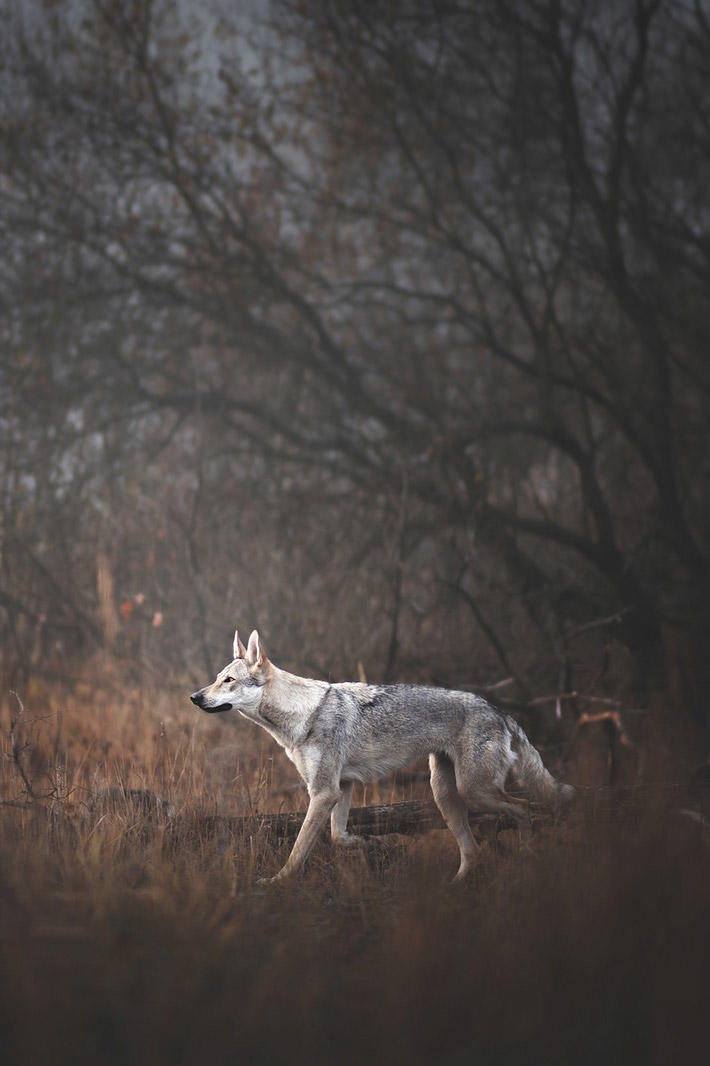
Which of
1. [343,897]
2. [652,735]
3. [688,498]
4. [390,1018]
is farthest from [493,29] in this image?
[390,1018]

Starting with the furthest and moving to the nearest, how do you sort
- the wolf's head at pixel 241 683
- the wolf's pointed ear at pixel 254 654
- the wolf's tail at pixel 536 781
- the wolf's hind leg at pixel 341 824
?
the wolf's tail at pixel 536 781 < the wolf's hind leg at pixel 341 824 < the wolf's pointed ear at pixel 254 654 < the wolf's head at pixel 241 683

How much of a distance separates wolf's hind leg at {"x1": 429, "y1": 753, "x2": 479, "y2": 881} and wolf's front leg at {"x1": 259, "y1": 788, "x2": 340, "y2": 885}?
576mm

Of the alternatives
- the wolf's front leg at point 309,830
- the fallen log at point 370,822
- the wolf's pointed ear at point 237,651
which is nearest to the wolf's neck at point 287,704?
the wolf's pointed ear at point 237,651

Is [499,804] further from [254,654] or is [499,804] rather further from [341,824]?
[254,654]

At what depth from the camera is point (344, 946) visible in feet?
12.6

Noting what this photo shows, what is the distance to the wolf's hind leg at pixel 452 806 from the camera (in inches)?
190

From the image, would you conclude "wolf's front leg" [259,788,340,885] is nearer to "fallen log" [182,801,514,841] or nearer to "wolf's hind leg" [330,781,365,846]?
"wolf's hind leg" [330,781,365,846]

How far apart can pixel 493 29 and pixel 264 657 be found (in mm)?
9080

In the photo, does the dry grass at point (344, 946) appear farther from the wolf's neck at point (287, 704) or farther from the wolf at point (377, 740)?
Result: the wolf's neck at point (287, 704)

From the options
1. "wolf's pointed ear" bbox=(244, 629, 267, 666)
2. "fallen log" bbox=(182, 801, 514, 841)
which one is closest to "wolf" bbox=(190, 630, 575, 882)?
"wolf's pointed ear" bbox=(244, 629, 267, 666)

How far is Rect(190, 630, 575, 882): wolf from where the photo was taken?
4.73 m

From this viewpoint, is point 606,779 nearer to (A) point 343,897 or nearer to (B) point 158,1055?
(A) point 343,897

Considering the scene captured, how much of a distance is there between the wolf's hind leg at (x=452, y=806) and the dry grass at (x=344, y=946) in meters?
0.13

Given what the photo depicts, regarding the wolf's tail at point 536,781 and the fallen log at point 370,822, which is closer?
the wolf's tail at point 536,781
